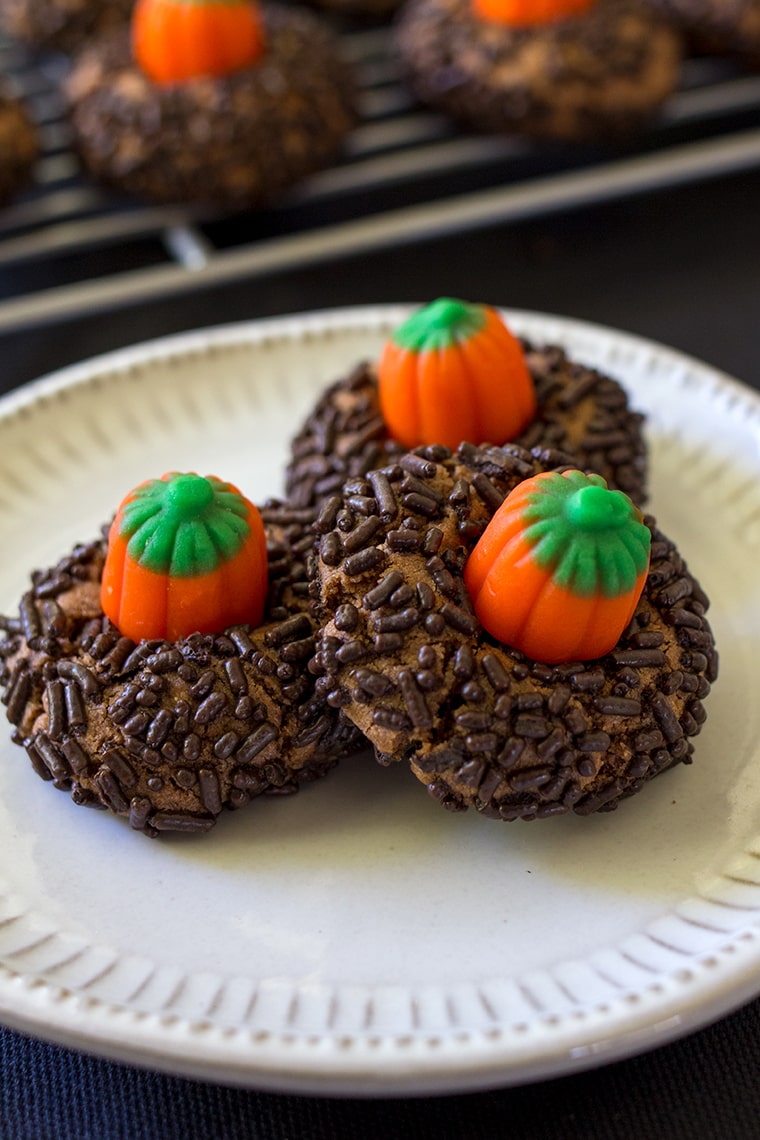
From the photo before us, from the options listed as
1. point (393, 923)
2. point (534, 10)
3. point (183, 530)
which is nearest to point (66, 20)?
point (534, 10)

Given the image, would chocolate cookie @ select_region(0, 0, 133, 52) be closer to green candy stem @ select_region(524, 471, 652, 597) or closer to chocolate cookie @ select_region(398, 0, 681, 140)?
chocolate cookie @ select_region(398, 0, 681, 140)

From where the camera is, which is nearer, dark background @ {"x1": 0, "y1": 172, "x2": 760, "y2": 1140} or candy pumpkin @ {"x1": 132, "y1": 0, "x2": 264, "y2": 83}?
dark background @ {"x1": 0, "y1": 172, "x2": 760, "y2": 1140}

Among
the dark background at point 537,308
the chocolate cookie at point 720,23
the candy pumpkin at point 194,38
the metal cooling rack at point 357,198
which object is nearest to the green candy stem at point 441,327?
the dark background at point 537,308

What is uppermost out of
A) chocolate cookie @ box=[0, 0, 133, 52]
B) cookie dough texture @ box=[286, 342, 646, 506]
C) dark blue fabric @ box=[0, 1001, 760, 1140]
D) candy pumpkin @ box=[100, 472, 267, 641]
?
chocolate cookie @ box=[0, 0, 133, 52]

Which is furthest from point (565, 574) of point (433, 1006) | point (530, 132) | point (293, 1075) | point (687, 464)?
point (530, 132)

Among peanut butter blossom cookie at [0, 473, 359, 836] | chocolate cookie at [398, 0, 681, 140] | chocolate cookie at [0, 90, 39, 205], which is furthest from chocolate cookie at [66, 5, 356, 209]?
peanut butter blossom cookie at [0, 473, 359, 836]

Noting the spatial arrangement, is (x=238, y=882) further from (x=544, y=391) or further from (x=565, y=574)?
(x=544, y=391)
